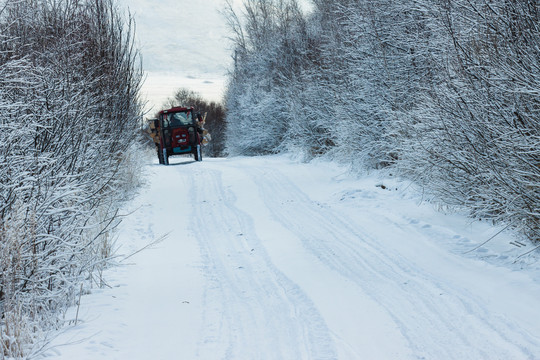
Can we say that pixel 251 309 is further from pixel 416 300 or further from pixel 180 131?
pixel 180 131

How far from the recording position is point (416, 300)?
4.60 m

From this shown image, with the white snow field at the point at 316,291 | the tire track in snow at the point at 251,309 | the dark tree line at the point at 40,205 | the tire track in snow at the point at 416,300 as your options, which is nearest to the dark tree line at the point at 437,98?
the white snow field at the point at 316,291

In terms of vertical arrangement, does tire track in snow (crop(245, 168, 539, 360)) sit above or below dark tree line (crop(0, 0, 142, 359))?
below

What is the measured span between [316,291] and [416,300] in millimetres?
962

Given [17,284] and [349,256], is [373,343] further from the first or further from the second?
[17,284]

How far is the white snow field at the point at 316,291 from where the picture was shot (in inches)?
148

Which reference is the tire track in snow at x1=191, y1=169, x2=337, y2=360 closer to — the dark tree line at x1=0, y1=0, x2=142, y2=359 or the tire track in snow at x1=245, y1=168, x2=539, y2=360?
the tire track in snow at x1=245, y1=168, x2=539, y2=360

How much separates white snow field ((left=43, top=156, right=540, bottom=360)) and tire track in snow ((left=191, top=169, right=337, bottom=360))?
1cm

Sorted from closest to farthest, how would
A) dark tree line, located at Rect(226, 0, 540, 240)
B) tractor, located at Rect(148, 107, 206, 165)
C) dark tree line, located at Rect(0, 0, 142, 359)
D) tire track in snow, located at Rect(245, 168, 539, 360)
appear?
tire track in snow, located at Rect(245, 168, 539, 360)
dark tree line, located at Rect(0, 0, 142, 359)
dark tree line, located at Rect(226, 0, 540, 240)
tractor, located at Rect(148, 107, 206, 165)

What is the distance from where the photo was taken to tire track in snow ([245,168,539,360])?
143 inches

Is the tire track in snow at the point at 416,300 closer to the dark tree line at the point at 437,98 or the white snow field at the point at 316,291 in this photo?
the white snow field at the point at 316,291

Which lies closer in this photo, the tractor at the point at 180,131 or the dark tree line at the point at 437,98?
the dark tree line at the point at 437,98

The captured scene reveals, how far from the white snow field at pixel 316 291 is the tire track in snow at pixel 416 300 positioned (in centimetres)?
1

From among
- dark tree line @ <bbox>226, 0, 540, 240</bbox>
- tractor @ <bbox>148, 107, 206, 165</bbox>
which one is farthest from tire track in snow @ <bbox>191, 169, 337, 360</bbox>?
tractor @ <bbox>148, 107, 206, 165</bbox>
